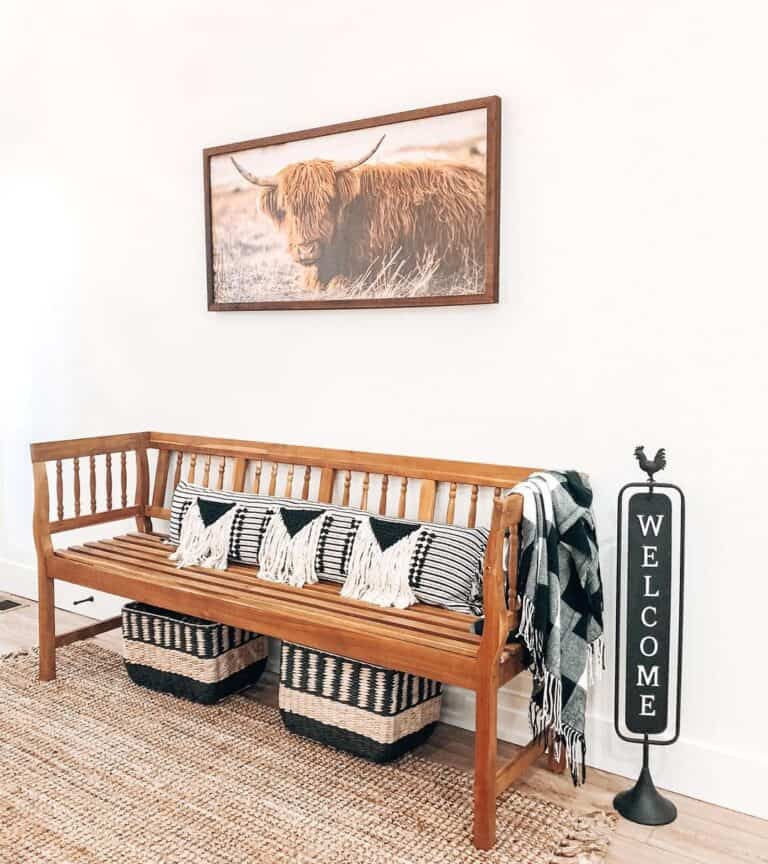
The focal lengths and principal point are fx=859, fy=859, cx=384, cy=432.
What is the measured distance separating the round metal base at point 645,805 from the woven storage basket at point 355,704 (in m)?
0.57

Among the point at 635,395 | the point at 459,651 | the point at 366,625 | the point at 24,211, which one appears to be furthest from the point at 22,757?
the point at 24,211

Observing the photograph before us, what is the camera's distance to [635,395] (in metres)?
2.27

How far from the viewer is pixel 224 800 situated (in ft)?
7.13

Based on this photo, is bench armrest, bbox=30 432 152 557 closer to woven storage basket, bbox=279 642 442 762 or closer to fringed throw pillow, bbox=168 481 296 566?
fringed throw pillow, bbox=168 481 296 566

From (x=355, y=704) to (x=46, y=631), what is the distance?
3.98 ft

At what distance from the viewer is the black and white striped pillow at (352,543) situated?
2.36m

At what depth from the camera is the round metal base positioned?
6.93ft

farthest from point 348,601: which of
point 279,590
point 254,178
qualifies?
point 254,178

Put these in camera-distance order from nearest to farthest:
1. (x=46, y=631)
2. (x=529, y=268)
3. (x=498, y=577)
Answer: (x=498, y=577) → (x=529, y=268) → (x=46, y=631)

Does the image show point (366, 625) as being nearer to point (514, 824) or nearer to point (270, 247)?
point (514, 824)

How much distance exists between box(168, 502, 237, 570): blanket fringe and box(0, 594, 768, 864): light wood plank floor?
0.88m

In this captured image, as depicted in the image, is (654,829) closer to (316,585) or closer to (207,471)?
(316,585)

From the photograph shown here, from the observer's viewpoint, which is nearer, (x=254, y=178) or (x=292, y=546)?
(x=292, y=546)

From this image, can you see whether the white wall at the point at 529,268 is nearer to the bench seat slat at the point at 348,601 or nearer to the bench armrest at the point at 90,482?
the bench armrest at the point at 90,482
